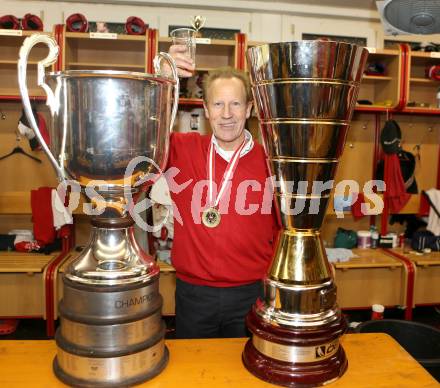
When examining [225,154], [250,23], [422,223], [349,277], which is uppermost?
[250,23]

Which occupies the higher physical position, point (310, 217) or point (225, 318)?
point (310, 217)

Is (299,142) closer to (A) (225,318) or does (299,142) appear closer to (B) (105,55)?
(A) (225,318)

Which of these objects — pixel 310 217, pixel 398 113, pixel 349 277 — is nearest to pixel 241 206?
pixel 310 217

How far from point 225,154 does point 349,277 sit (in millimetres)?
2320

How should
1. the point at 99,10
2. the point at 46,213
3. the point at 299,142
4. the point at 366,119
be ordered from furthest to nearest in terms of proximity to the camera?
the point at 366,119
the point at 99,10
the point at 46,213
the point at 299,142

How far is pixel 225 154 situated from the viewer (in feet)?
5.71

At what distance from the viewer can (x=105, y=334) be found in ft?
2.73

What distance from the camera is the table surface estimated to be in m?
0.88

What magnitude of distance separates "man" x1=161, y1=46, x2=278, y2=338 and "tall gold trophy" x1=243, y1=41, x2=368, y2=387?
0.69 meters

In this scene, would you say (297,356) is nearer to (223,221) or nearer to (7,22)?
→ (223,221)

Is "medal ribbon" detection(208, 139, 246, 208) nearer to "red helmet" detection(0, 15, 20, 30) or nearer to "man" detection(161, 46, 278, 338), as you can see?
"man" detection(161, 46, 278, 338)

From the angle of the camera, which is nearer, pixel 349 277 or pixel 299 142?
pixel 299 142

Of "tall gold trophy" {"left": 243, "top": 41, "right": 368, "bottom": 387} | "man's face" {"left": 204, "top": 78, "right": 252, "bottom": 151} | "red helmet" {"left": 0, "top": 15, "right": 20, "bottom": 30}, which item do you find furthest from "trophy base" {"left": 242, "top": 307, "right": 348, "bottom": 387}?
"red helmet" {"left": 0, "top": 15, "right": 20, "bottom": 30}

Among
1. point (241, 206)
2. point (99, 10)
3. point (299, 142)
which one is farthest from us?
point (99, 10)
